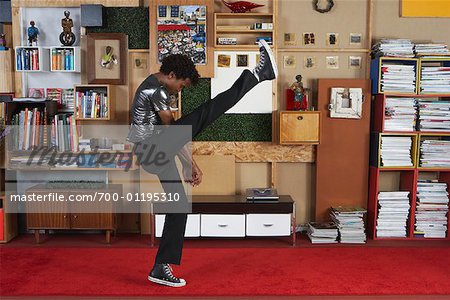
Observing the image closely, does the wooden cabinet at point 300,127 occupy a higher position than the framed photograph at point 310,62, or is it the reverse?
the framed photograph at point 310,62

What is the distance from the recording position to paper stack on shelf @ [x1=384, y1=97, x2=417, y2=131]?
5.02m

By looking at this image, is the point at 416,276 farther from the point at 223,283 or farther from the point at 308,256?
the point at 223,283

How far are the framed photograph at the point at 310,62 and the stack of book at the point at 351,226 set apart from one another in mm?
1541

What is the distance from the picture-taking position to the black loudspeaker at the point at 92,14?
5.01 meters

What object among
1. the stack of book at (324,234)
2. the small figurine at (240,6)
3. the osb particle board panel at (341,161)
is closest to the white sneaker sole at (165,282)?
the stack of book at (324,234)

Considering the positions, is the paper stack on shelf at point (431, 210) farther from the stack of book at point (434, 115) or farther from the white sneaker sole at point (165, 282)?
the white sneaker sole at point (165, 282)

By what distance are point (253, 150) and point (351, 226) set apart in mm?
1270

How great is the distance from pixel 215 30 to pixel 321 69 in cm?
120

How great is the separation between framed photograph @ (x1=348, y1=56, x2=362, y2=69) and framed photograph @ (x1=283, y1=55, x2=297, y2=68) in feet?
1.91

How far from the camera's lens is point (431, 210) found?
512 centimetres

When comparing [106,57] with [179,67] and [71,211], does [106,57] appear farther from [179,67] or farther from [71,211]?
[179,67]

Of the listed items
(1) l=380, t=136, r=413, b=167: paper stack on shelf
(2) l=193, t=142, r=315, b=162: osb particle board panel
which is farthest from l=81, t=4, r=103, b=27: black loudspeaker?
(1) l=380, t=136, r=413, b=167: paper stack on shelf

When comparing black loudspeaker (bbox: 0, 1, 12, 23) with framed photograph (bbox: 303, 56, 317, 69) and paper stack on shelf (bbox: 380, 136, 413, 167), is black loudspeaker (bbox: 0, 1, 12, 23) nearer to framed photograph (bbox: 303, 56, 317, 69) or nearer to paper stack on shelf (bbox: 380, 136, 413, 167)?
framed photograph (bbox: 303, 56, 317, 69)

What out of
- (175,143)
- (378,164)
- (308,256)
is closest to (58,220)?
(175,143)
